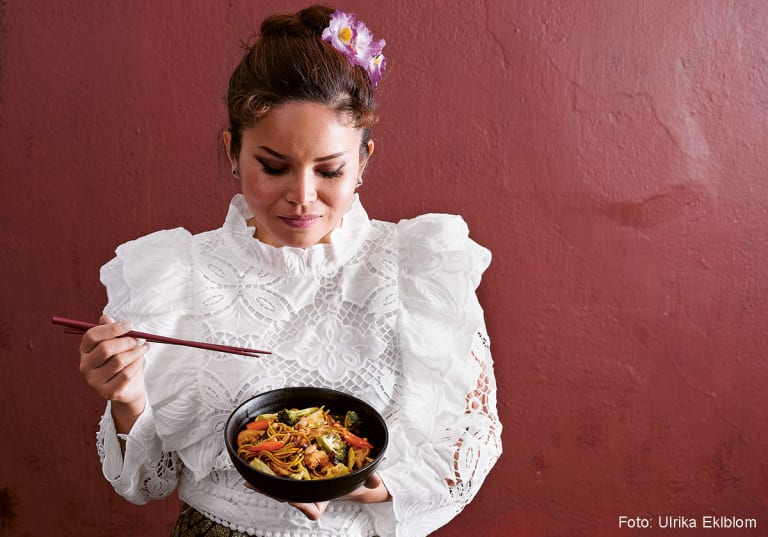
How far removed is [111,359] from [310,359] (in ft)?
1.19

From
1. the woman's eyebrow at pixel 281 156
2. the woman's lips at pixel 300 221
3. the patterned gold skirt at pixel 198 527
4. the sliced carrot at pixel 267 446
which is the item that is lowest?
the patterned gold skirt at pixel 198 527

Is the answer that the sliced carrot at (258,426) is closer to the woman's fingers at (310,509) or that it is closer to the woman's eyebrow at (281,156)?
the woman's fingers at (310,509)

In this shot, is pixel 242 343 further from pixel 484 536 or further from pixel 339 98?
pixel 484 536

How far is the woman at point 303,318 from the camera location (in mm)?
1093

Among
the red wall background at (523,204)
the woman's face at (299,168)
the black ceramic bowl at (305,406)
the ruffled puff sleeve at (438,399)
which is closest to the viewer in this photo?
the black ceramic bowl at (305,406)

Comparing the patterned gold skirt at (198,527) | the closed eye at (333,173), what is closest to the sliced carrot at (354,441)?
the patterned gold skirt at (198,527)

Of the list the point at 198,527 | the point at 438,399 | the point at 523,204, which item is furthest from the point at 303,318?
the point at 523,204

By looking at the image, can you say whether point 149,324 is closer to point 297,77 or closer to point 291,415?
point 291,415

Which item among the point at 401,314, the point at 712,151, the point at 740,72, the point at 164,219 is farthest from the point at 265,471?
the point at 740,72

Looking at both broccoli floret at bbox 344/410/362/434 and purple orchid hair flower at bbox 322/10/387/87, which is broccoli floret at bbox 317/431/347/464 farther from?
purple orchid hair flower at bbox 322/10/387/87

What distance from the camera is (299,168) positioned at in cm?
107

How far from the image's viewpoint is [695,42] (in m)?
1.63

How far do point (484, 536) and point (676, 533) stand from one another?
0.59m

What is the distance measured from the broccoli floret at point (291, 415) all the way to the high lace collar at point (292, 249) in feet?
1.00
